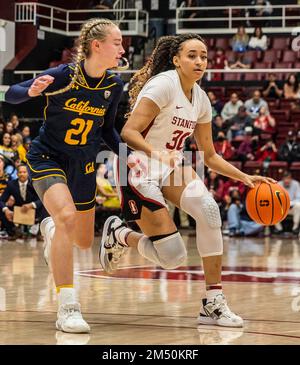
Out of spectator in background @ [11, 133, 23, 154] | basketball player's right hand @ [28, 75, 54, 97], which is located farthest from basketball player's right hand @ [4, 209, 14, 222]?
basketball player's right hand @ [28, 75, 54, 97]

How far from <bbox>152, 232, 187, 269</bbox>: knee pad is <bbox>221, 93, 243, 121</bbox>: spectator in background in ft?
45.7

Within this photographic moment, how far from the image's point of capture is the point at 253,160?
1834cm

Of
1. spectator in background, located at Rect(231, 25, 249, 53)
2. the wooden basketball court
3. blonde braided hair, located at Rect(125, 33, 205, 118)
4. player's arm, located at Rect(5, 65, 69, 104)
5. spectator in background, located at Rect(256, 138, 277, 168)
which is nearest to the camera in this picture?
the wooden basketball court

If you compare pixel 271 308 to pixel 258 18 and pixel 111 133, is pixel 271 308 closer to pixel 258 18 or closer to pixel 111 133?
pixel 111 133

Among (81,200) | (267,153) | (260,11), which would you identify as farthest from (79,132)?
(260,11)

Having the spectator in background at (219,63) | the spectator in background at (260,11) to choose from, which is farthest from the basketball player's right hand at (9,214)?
the spectator in background at (260,11)

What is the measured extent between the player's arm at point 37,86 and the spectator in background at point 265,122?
13546 mm

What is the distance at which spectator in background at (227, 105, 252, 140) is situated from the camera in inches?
753

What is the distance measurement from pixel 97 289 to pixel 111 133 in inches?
80.2

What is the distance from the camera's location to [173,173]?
620cm

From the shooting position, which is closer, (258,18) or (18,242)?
(18,242)

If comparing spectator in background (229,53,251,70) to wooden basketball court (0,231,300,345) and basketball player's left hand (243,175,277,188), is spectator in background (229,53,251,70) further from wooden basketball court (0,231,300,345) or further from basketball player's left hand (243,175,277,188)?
basketball player's left hand (243,175,277,188)

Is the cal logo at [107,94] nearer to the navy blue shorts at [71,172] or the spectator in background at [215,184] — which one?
the navy blue shorts at [71,172]
